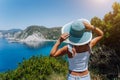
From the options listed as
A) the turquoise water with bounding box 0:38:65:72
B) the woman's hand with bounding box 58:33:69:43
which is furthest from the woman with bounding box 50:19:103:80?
the turquoise water with bounding box 0:38:65:72

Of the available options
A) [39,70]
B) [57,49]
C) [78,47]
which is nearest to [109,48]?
[39,70]

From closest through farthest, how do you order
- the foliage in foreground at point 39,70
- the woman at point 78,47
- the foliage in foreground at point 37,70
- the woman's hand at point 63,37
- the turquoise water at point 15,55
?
the woman's hand at point 63,37 < the woman at point 78,47 < the foliage in foreground at point 39,70 < the foliage in foreground at point 37,70 < the turquoise water at point 15,55

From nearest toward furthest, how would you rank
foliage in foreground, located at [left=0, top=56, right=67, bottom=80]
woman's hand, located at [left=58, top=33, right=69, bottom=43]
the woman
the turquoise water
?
woman's hand, located at [left=58, top=33, right=69, bottom=43], the woman, foliage in foreground, located at [left=0, top=56, right=67, bottom=80], the turquoise water

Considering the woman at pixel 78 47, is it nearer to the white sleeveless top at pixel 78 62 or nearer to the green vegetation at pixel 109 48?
the white sleeveless top at pixel 78 62

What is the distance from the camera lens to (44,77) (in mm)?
12797

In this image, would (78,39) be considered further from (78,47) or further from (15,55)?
(15,55)

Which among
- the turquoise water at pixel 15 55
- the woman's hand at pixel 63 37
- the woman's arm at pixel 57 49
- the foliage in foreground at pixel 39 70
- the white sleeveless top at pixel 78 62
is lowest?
the turquoise water at pixel 15 55

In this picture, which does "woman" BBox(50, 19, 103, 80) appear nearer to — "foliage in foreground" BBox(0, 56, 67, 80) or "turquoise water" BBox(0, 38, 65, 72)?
"foliage in foreground" BBox(0, 56, 67, 80)

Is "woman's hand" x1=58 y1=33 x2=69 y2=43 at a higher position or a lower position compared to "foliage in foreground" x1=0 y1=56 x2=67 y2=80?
higher

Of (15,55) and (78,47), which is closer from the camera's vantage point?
(78,47)

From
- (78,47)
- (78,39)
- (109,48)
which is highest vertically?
(78,39)

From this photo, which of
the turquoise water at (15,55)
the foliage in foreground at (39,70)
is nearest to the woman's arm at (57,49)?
the foliage in foreground at (39,70)

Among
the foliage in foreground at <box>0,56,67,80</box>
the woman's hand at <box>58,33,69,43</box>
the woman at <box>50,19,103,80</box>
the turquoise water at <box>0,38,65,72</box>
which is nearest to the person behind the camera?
the woman's hand at <box>58,33,69,43</box>

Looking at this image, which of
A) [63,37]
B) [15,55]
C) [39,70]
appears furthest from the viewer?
[15,55]
